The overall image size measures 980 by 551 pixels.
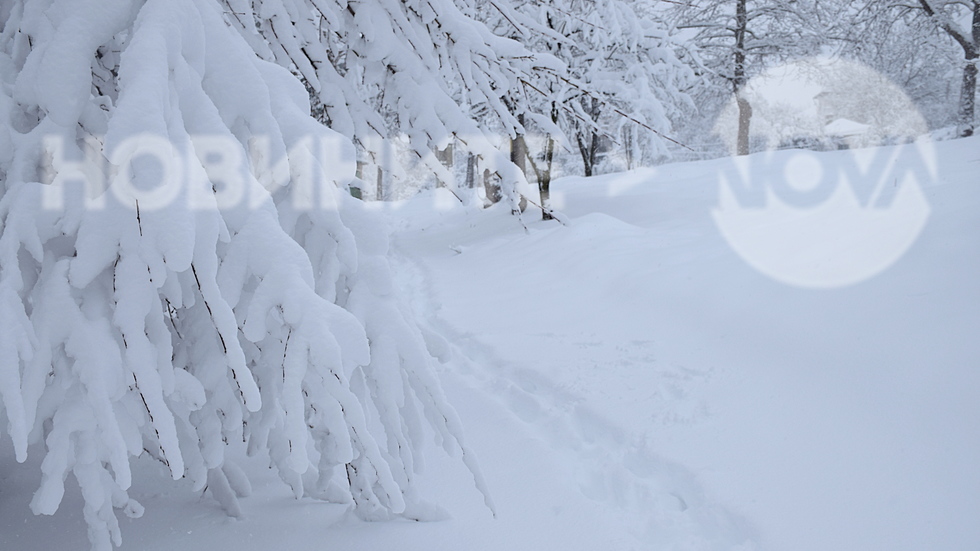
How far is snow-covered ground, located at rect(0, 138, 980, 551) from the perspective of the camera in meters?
2.64

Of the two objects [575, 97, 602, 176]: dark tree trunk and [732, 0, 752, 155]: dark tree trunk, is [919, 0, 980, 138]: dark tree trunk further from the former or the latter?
[575, 97, 602, 176]: dark tree trunk

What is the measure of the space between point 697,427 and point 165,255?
10.5 feet

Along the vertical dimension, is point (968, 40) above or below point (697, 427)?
above

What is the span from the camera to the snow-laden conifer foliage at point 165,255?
1.41 meters

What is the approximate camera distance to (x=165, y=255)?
4.46ft

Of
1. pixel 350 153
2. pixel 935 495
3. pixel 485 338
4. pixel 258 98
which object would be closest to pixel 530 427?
pixel 485 338

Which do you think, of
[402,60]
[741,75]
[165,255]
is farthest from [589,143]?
[165,255]

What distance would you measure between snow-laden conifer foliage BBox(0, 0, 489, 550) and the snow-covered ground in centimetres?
102

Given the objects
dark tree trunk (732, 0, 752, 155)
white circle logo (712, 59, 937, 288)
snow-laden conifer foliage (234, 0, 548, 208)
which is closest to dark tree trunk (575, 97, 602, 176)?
white circle logo (712, 59, 937, 288)

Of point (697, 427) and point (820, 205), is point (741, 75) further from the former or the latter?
point (697, 427)

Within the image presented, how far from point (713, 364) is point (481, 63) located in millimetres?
2889

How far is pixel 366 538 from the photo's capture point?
8.25 ft

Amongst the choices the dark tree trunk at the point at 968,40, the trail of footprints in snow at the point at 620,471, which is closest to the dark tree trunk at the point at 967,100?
the dark tree trunk at the point at 968,40

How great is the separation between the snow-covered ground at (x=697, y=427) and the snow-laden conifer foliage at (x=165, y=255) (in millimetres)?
1021
